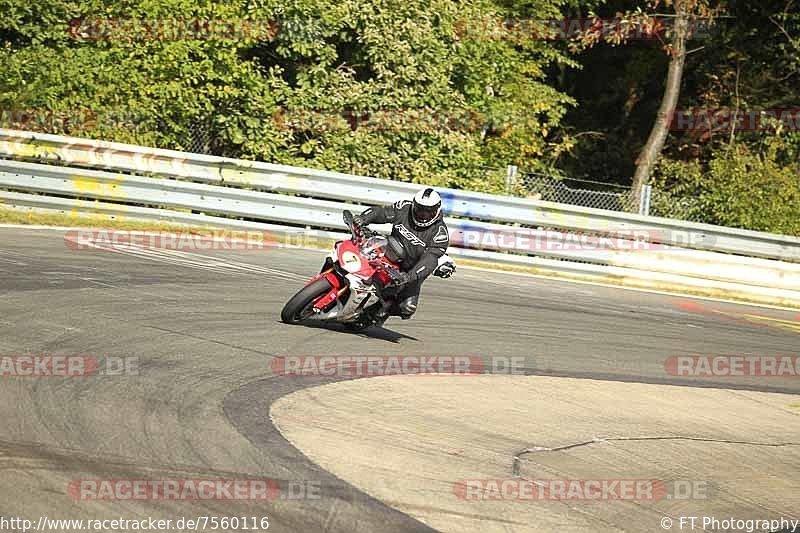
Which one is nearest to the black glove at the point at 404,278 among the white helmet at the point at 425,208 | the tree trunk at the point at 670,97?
the white helmet at the point at 425,208

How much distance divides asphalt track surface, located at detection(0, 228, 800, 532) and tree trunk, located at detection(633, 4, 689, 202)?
8.49 metres

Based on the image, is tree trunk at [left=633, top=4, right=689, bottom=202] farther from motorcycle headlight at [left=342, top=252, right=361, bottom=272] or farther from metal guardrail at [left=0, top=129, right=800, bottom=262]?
motorcycle headlight at [left=342, top=252, right=361, bottom=272]

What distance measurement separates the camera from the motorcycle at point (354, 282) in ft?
33.4

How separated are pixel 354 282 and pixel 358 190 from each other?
7233 mm

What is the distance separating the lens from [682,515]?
21.1ft

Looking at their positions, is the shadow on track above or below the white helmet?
below

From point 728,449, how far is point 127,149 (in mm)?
10941

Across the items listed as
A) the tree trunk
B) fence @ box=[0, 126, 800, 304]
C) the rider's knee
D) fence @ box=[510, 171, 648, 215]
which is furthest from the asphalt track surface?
the tree trunk

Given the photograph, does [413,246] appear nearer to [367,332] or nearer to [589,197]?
[367,332]

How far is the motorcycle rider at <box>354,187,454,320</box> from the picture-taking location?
33.7ft

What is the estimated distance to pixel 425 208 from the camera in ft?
33.7

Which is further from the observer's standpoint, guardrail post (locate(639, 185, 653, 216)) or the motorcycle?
guardrail post (locate(639, 185, 653, 216))

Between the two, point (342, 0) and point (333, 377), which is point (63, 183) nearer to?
point (342, 0)

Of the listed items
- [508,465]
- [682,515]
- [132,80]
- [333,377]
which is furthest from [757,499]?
[132,80]
